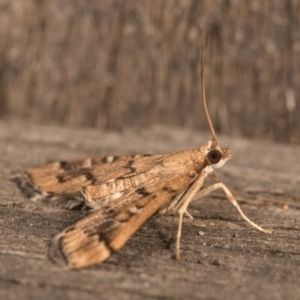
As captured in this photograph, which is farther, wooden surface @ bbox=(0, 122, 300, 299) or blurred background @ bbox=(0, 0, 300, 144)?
blurred background @ bbox=(0, 0, 300, 144)

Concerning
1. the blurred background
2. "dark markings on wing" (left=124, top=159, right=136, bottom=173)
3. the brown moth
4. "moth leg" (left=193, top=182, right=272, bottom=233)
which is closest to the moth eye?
the brown moth

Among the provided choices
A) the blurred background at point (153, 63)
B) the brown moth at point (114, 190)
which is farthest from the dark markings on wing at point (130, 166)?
the blurred background at point (153, 63)

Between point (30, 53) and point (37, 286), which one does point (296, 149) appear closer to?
point (30, 53)

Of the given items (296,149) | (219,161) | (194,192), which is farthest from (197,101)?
(194,192)

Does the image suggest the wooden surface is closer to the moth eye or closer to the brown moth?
the brown moth

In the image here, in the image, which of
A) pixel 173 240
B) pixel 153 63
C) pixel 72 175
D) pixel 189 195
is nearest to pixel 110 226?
pixel 173 240

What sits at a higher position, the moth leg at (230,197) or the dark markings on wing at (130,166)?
the dark markings on wing at (130,166)

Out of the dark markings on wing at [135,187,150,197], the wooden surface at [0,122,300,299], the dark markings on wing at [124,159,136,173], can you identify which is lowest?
the wooden surface at [0,122,300,299]

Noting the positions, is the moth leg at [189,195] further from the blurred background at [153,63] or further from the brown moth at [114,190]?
the blurred background at [153,63]
